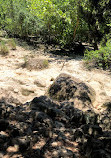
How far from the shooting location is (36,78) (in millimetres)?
6332

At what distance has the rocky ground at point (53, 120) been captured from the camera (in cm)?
190

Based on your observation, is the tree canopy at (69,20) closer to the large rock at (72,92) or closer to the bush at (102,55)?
the bush at (102,55)

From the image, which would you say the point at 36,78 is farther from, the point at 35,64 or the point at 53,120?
the point at 53,120

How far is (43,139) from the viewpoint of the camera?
2.22m

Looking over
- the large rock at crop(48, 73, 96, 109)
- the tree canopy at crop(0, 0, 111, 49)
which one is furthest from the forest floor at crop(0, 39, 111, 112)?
the tree canopy at crop(0, 0, 111, 49)

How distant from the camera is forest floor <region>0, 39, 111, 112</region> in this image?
4.61m

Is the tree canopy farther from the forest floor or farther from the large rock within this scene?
the large rock

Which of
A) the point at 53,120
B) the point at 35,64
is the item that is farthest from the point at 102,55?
the point at 53,120

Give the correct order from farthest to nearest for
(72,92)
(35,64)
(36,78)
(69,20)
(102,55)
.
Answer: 1. (69,20)
2. (35,64)
3. (102,55)
4. (36,78)
5. (72,92)

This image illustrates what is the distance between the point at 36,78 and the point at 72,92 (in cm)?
240

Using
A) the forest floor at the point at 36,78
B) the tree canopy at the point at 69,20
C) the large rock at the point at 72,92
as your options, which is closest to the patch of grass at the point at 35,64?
the forest floor at the point at 36,78

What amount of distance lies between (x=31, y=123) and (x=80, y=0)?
32.6 feet

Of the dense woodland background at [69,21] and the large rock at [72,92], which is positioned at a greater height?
the dense woodland background at [69,21]

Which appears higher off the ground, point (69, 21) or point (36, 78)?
point (69, 21)
